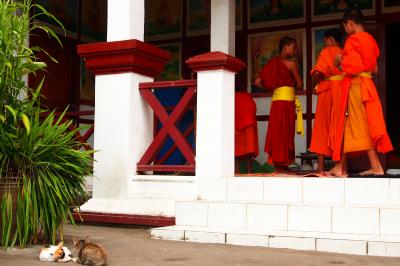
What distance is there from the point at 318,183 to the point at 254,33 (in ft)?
18.5

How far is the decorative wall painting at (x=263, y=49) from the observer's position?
9812mm

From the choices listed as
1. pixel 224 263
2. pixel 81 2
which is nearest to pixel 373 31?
pixel 81 2

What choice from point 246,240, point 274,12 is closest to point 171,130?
point 246,240

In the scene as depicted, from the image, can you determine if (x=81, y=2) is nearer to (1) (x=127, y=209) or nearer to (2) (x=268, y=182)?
(1) (x=127, y=209)

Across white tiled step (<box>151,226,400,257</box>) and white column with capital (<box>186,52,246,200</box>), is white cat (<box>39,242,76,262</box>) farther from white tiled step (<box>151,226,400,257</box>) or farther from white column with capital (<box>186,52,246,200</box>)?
white column with capital (<box>186,52,246,200</box>)

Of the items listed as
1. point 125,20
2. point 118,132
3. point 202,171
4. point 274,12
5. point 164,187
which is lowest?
point 164,187

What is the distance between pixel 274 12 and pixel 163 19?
239 centimetres

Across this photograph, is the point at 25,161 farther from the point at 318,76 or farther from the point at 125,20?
the point at 318,76

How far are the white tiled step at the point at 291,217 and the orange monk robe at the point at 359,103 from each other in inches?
43.4

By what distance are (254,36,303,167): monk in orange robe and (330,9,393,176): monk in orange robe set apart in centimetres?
181

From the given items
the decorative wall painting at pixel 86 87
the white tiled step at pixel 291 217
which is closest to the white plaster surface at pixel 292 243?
the white tiled step at pixel 291 217

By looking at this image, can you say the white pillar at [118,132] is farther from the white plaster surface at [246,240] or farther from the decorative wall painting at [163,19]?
the decorative wall painting at [163,19]

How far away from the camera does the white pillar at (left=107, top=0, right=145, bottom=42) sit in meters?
6.21

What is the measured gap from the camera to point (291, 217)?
4875mm
